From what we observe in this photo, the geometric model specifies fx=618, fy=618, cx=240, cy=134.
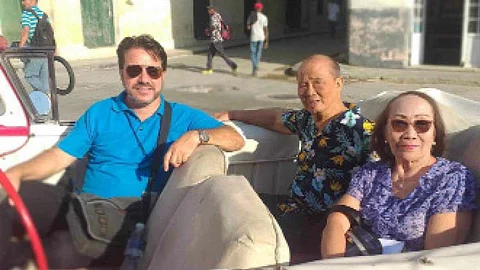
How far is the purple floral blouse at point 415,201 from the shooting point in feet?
7.50

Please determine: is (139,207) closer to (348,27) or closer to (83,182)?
(83,182)

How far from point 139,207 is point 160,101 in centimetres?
53

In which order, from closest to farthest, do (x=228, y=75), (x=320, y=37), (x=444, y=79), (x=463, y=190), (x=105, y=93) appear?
(x=463, y=190) < (x=105, y=93) < (x=444, y=79) < (x=228, y=75) < (x=320, y=37)

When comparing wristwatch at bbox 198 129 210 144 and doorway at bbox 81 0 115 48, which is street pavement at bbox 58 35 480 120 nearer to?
doorway at bbox 81 0 115 48

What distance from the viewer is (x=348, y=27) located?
13156 mm

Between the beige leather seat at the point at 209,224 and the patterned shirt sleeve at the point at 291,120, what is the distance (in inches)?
22.7

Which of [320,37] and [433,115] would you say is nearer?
[433,115]

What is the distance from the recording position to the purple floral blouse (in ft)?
7.50

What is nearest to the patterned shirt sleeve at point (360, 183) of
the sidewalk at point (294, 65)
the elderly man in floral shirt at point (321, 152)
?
the elderly man in floral shirt at point (321, 152)

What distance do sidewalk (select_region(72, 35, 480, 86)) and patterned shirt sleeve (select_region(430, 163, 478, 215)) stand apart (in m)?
6.99

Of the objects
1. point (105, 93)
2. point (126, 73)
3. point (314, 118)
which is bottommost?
point (105, 93)

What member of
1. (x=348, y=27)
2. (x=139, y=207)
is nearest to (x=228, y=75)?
(x=348, y=27)

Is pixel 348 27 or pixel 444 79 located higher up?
pixel 348 27

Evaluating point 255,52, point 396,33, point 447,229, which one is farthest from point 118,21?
point 447,229
